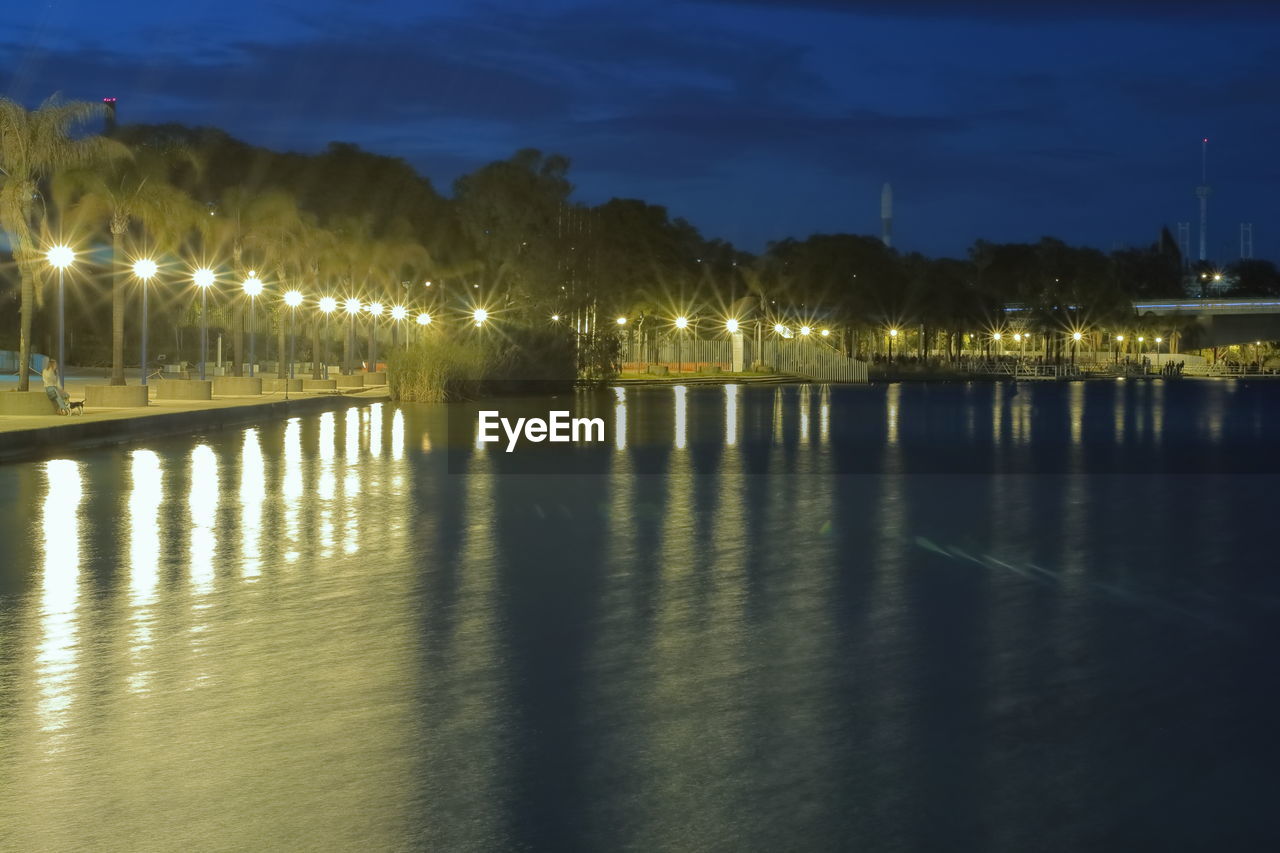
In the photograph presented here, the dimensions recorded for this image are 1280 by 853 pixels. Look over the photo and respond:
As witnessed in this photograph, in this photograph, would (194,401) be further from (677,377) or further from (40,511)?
(677,377)

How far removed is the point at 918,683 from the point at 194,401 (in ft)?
121

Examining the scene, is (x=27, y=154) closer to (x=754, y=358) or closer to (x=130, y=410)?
(x=130, y=410)

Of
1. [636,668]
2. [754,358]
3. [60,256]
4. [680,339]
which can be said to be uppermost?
[60,256]

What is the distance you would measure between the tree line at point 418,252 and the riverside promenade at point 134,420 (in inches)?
156

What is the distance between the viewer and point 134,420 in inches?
1176

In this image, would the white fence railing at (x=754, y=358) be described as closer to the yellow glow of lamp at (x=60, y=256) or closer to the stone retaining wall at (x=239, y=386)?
the stone retaining wall at (x=239, y=386)

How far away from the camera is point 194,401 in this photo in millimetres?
42562

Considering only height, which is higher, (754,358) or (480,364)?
(754,358)

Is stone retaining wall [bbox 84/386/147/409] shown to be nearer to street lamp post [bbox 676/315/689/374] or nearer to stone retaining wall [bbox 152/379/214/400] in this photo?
stone retaining wall [bbox 152/379/214/400]

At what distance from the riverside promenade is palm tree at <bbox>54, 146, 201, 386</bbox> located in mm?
3226

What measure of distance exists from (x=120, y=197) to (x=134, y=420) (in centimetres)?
1589

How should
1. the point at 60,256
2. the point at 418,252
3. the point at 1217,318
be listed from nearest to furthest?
the point at 60,256 → the point at 418,252 → the point at 1217,318

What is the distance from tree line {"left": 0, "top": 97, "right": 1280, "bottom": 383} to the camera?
43594mm

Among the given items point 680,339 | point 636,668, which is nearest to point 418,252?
point 680,339
